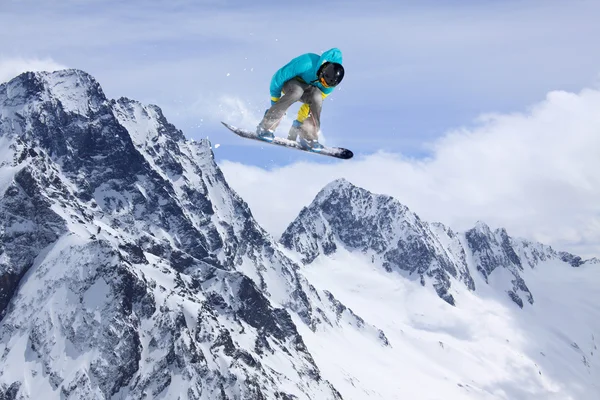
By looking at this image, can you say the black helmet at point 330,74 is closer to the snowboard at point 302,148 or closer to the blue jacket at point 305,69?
the blue jacket at point 305,69

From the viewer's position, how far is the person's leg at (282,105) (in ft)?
84.5

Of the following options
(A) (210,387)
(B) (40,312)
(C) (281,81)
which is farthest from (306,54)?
(B) (40,312)

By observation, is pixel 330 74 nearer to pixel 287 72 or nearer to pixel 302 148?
pixel 287 72

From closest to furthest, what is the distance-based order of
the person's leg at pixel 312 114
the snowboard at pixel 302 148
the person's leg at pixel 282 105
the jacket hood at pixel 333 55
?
the jacket hood at pixel 333 55
the person's leg at pixel 282 105
the person's leg at pixel 312 114
the snowboard at pixel 302 148

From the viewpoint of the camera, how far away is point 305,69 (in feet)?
82.2

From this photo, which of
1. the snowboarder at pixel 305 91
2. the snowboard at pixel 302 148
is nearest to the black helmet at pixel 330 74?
the snowboarder at pixel 305 91

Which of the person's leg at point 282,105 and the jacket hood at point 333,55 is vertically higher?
the jacket hood at point 333,55

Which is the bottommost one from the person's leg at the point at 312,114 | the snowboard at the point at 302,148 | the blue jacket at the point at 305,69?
the snowboard at the point at 302,148

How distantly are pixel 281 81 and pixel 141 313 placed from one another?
588 ft

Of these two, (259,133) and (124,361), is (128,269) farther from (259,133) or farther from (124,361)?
(259,133)

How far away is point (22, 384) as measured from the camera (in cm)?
18012

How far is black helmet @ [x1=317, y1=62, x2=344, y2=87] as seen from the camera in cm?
2416

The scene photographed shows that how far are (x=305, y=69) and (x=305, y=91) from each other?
5.01ft

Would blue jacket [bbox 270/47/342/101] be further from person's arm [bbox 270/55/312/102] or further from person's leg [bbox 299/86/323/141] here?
person's leg [bbox 299/86/323/141]
